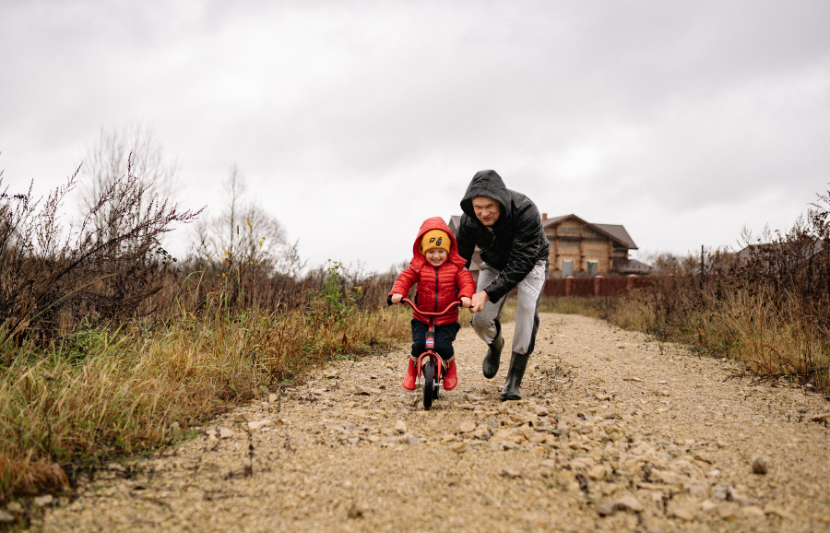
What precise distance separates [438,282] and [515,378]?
1.04 metres

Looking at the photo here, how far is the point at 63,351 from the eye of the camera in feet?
12.6

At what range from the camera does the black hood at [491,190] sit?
3.88 meters

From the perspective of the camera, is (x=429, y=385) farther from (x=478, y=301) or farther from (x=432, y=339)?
(x=478, y=301)

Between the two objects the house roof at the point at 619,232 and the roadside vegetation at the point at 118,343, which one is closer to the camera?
the roadside vegetation at the point at 118,343

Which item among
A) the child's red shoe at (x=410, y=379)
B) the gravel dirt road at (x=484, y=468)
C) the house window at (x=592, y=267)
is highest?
the house window at (x=592, y=267)

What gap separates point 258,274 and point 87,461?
3.51 m

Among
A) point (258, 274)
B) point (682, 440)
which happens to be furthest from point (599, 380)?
point (258, 274)

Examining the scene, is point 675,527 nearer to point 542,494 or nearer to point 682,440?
point 542,494

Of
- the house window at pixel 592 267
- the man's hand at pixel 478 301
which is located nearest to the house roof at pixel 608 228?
the house window at pixel 592 267

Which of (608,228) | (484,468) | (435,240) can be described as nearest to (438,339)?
(435,240)

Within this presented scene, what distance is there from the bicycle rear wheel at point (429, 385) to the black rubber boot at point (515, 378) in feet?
2.22

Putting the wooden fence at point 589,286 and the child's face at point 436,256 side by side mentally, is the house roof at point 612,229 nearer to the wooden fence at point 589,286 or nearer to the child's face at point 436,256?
the wooden fence at point 589,286

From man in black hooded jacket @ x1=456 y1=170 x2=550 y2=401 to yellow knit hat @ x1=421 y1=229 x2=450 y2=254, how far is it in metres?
0.21

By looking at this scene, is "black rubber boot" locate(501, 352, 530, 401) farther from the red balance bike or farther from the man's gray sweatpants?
the red balance bike
